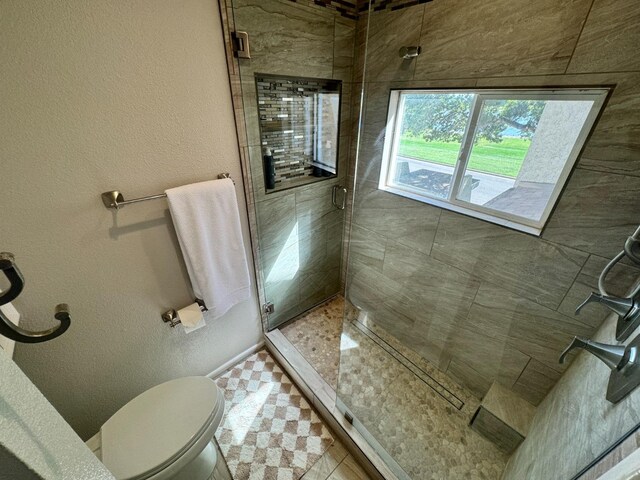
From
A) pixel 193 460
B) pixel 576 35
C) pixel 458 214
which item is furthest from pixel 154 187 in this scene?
pixel 576 35

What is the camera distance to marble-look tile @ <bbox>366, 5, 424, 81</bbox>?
1.29 meters

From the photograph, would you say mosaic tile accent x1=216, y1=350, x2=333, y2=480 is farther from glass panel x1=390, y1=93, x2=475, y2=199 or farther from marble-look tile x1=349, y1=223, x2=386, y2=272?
glass panel x1=390, y1=93, x2=475, y2=199

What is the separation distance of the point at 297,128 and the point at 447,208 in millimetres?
1004

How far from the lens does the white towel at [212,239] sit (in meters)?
1.14

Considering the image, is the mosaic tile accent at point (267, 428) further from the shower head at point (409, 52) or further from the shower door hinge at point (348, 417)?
the shower head at point (409, 52)

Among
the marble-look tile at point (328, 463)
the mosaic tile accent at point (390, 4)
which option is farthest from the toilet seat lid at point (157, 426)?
the mosaic tile accent at point (390, 4)

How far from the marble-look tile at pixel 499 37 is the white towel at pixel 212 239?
1.18m

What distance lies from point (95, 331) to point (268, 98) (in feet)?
4.46

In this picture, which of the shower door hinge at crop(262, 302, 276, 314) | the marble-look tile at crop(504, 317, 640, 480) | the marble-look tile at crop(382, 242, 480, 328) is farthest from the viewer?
the shower door hinge at crop(262, 302, 276, 314)

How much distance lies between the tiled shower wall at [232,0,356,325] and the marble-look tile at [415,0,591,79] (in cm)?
51

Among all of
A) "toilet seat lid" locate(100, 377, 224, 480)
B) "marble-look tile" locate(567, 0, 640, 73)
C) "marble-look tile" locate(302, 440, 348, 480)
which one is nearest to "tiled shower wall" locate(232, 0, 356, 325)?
"toilet seat lid" locate(100, 377, 224, 480)

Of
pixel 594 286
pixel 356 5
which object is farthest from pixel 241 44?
pixel 594 286

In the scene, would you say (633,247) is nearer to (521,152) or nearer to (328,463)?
(521,152)

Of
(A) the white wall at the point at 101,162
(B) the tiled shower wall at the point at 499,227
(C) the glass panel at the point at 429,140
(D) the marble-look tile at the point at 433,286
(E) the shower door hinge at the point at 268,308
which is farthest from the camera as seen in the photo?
(E) the shower door hinge at the point at 268,308
